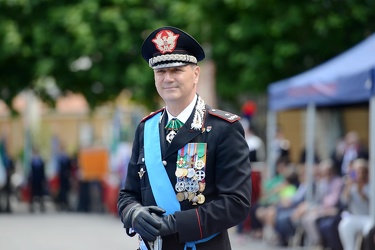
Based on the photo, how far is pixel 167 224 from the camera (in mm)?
4914

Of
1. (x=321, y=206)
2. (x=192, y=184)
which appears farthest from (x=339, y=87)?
(x=192, y=184)

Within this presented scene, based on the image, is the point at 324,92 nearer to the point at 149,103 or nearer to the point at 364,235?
the point at 364,235

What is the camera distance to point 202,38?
915 inches

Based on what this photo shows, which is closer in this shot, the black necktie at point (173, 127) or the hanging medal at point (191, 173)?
the hanging medal at point (191, 173)

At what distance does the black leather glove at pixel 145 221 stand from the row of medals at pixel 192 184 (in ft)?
0.50

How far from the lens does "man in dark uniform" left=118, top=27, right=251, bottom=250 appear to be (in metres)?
4.93

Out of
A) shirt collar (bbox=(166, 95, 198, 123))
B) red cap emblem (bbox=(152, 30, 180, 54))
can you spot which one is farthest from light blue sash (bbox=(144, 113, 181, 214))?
red cap emblem (bbox=(152, 30, 180, 54))

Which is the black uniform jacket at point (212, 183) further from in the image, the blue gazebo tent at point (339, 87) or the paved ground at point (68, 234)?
the paved ground at point (68, 234)

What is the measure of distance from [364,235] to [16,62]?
17.3 meters

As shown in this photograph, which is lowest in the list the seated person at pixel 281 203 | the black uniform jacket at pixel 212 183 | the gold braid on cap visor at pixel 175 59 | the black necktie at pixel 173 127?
the seated person at pixel 281 203

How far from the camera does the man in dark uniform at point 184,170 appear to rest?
16.2 feet

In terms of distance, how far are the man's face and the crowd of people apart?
6.78m

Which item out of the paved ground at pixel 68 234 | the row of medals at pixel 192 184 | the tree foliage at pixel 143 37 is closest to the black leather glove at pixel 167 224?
the row of medals at pixel 192 184

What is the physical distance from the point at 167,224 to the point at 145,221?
10 cm
